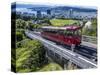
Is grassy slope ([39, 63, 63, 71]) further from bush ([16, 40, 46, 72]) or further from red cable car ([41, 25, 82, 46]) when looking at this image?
red cable car ([41, 25, 82, 46])

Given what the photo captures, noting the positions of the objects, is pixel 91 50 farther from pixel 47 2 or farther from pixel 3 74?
pixel 3 74

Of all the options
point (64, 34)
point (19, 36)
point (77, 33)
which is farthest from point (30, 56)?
point (77, 33)

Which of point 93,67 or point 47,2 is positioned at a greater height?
A: point 47,2

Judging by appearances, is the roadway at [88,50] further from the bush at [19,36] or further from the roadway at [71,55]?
the bush at [19,36]

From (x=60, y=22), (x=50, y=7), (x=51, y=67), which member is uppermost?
(x=50, y=7)

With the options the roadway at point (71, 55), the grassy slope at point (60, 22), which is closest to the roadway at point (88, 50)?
the roadway at point (71, 55)

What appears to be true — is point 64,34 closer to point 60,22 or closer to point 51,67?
point 60,22

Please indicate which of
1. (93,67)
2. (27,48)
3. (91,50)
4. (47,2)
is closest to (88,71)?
(93,67)

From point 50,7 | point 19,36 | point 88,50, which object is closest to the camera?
point 19,36

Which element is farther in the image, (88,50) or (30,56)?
(88,50)
